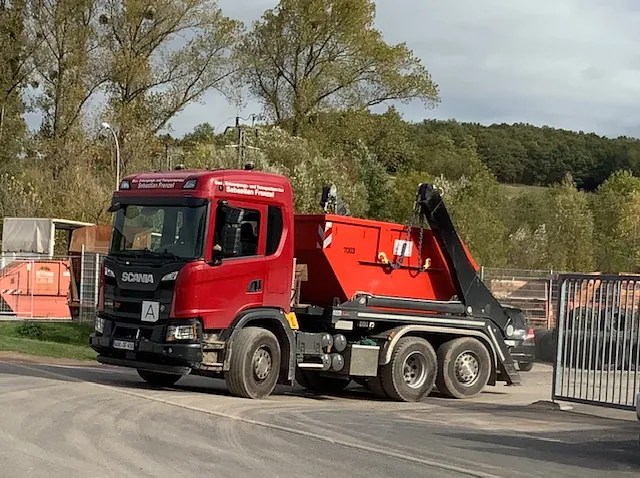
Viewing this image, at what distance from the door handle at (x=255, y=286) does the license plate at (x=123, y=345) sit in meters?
1.87

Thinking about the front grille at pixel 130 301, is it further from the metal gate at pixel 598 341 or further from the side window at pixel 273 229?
the metal gate at pixel 598 341

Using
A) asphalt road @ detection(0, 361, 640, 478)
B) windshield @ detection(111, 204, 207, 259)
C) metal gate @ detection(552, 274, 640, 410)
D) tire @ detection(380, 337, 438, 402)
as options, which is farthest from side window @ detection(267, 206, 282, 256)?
metal gate @ detection(552, 274, 640, 410)

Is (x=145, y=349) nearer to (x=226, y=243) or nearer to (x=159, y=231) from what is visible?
(x=159, y=231)

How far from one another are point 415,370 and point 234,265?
13.4 feet

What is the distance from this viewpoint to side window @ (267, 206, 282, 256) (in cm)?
1479

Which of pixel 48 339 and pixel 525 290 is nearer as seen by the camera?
pixel 48 339

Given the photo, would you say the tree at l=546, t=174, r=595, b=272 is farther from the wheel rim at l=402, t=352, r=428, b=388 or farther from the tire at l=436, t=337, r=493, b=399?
the wheel rim at l=402, t=352, r=428, b=388

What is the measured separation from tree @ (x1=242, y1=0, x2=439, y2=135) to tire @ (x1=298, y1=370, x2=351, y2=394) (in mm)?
33918

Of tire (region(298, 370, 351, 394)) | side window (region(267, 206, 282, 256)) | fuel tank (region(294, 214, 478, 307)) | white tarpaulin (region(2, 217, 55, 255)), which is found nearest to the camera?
side window (region(267, 206, 282, 256))

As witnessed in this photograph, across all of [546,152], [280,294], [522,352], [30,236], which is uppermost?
[546,152]

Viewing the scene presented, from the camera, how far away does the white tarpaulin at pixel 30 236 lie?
34406 millimetres

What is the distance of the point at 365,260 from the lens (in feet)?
53.0

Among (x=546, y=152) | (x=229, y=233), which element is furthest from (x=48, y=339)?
(x=546, y=152)

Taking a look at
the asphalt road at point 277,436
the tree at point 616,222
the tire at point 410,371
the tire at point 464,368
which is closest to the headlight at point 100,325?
the asphalt road at point 277,436
